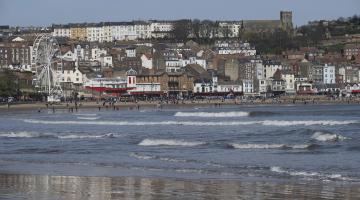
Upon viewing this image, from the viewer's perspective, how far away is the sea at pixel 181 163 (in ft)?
54.6

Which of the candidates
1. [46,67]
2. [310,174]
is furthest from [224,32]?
[310,174]

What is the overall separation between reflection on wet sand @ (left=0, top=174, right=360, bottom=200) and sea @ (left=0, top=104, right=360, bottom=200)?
0.7 inches

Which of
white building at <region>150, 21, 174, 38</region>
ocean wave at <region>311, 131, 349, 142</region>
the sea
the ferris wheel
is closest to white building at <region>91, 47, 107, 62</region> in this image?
the ferris wheel

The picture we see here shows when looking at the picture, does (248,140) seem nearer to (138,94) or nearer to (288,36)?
(138,94)

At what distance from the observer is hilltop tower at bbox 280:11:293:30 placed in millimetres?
145500

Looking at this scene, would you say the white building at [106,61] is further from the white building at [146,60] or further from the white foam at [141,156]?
the white foam at [141,156]

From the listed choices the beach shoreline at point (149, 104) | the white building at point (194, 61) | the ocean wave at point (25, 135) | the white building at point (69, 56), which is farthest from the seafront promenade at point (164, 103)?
the ocean wave at point (25, 135)

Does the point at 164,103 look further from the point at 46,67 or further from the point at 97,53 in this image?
the point at 97,53

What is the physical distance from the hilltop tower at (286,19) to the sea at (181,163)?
107806mm

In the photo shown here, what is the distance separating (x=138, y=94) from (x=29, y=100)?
13835 millimetres

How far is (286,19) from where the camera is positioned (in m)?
151

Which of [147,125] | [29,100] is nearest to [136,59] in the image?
[29,100]

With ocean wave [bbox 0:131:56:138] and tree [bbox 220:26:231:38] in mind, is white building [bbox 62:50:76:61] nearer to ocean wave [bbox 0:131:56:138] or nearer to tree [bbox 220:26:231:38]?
tree [bbox 220:26:231:38]

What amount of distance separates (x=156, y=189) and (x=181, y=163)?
5566 millimetres
